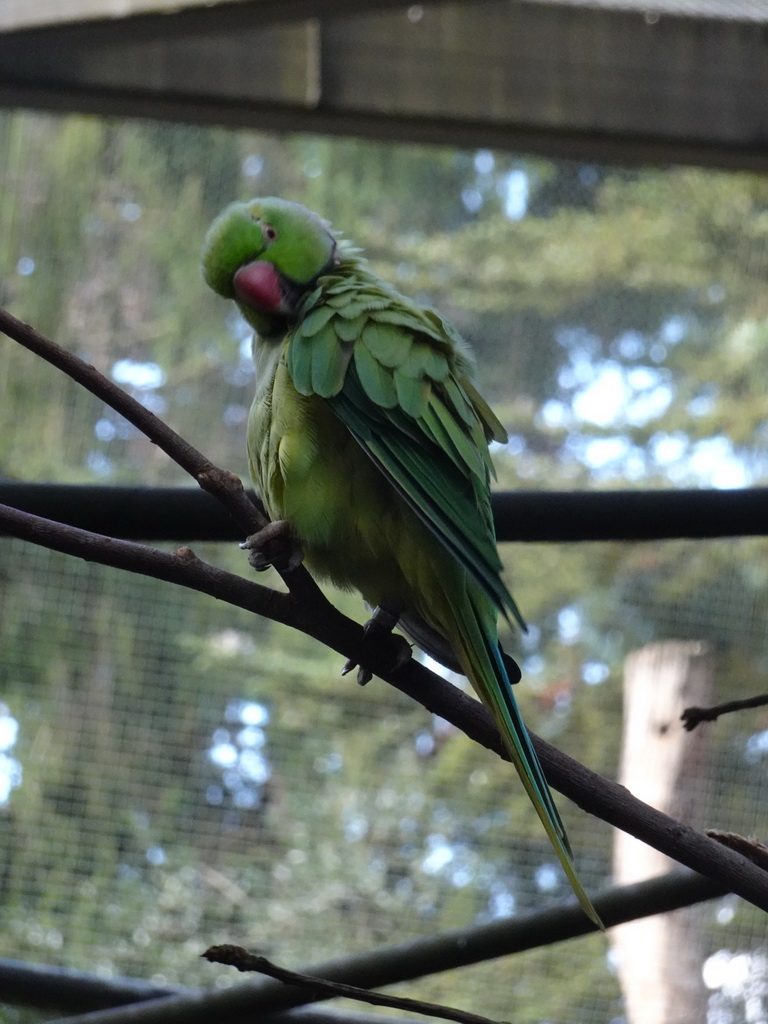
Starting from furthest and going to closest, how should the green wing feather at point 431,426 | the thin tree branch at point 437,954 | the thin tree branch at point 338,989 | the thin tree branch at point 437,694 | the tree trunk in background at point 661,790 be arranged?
the tree trunk in background at point 661,790
the thin tree branch at point 437,954
the green wing feather at point 431,426
the thin tree branch at point 437,694
the thin tree branch at point 338,989

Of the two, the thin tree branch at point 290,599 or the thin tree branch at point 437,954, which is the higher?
the thin tree branch at point 290,599

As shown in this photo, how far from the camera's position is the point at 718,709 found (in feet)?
3.18

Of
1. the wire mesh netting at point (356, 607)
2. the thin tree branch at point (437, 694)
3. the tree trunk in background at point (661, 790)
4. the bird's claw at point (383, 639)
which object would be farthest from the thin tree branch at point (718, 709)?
the wire mesh netting at point (356, 607)

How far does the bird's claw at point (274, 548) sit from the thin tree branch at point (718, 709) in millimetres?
409

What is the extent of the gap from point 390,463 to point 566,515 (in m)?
0.22

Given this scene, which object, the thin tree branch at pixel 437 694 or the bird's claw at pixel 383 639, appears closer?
the thin tree branch at pixel 437 694

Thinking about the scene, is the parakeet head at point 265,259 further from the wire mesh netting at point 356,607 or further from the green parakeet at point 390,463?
the wire mesh netting at point 356,607

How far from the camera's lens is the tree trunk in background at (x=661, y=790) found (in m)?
2.48

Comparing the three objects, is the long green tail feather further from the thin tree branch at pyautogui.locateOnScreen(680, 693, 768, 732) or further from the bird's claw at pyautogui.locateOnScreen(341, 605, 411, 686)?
the thin tree branch at pyautogui.locateOnScreen(680, 693, 768, 732)

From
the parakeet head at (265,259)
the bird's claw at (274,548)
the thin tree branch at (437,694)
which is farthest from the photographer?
the parakeet head at (265,259)

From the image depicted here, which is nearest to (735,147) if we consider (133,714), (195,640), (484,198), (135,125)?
(484,198)

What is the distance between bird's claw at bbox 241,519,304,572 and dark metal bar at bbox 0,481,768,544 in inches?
2.5

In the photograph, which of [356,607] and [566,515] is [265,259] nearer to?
[566,515]

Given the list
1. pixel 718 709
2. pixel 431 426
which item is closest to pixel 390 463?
pixel 431 426
